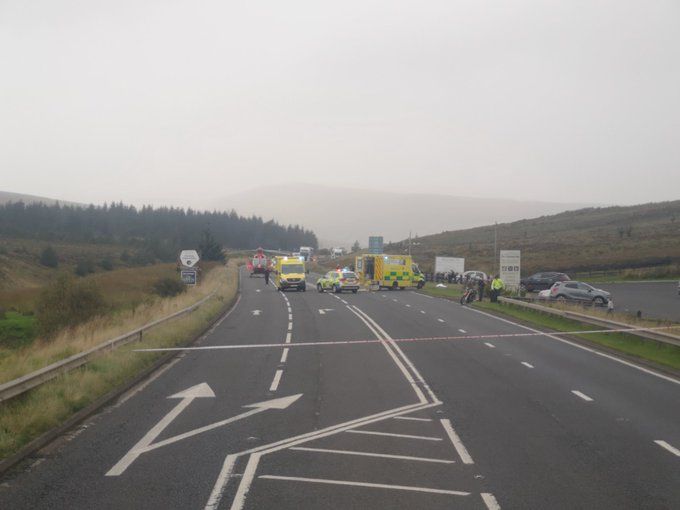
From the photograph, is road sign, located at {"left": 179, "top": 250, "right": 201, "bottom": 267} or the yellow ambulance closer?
road sign, located at {"left": 179, "top": 250, "right": 201, "bottom": 267}

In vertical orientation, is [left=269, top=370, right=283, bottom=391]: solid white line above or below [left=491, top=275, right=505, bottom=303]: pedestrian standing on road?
below

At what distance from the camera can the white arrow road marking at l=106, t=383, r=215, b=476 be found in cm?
895

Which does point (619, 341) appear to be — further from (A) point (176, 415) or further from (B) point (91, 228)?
(B) point (91, 228)

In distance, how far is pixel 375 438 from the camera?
1034 cm

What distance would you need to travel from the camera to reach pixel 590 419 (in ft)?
38.8

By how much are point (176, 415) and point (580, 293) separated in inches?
1368

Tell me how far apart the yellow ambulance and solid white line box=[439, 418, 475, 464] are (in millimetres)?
47209

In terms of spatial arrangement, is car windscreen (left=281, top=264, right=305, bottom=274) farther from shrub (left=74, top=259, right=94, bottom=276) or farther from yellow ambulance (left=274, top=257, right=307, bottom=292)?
shrub (left=74, top=259, right=94, bottom=276)

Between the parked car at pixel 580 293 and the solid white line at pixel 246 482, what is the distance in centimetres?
3472

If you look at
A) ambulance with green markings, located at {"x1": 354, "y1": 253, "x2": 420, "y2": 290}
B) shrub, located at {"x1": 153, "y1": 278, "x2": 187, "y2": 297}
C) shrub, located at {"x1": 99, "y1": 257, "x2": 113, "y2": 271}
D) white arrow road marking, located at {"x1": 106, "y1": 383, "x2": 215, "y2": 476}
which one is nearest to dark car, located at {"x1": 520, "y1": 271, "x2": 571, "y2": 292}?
ambulance with green markings, located at {"x1": 354, "y1": 253, "x2": 420, "y2": 290}

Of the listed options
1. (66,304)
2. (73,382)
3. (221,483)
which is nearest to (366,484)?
(221,483)


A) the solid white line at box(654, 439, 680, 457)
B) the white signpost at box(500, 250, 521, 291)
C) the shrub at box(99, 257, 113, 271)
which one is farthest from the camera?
the shrub at box(99, 257, 113, 271)

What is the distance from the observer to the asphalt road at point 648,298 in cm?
3684

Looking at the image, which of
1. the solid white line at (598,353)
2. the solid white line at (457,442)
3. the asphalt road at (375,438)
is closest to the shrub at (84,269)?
the solid white line at (598,353)
